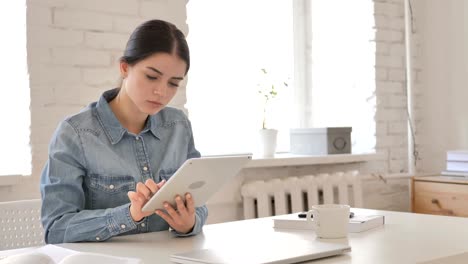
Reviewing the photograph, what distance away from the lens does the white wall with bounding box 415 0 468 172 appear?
11.6 feet

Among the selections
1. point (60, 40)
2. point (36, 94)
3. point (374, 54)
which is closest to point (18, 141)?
point (36, 94)

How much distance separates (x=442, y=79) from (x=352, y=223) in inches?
89.2

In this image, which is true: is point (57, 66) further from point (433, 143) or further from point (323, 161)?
point (433, 143)

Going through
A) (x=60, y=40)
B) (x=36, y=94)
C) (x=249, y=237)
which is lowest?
(x=249, y=237)

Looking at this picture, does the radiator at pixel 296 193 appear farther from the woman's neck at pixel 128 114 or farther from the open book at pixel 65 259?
the open book at pixel 65 259

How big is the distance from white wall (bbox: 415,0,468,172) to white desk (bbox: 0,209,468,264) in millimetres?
1913

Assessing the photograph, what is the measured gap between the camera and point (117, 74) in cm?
257

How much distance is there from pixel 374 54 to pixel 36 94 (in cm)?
192

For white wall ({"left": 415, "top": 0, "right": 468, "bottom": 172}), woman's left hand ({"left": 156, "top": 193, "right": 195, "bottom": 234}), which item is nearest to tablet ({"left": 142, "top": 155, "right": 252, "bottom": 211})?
woman's left hand ({"left": 156, "top": 193, "right": 195, "bottom": 234})

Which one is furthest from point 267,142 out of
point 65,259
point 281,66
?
point 65,259

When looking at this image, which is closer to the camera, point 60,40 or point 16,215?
point 16,215

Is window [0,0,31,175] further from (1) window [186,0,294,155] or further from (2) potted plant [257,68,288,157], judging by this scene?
A: (2) potted plant [257,68,288,157]

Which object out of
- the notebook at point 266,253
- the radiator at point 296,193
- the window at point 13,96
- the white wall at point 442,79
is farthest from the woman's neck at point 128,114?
the white wall at point 442,79

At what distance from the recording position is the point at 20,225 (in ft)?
5.83
